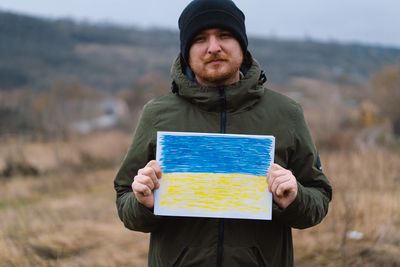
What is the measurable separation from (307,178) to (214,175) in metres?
0.38

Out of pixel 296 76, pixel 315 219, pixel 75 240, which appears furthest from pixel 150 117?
pixel 296 76

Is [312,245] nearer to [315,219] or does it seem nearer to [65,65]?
[315,219]

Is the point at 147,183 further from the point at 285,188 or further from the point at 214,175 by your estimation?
the point at 285,188

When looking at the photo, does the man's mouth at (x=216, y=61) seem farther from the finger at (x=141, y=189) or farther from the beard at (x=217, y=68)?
the finger at (x=141, y=189)

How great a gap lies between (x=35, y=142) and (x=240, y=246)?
1899 centimetres

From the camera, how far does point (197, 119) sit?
162cm

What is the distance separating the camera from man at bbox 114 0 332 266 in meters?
1.56

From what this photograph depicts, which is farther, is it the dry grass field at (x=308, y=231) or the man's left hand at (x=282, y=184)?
the dry grass field at (x=308, y=231)

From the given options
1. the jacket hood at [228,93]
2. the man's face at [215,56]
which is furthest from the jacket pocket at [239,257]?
the man's face at [215,56]

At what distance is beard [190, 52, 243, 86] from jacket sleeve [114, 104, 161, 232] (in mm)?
268

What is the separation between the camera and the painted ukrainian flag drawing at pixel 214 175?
153 centimetres

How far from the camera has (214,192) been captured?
1.56 metres

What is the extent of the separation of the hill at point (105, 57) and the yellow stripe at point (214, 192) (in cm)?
6409

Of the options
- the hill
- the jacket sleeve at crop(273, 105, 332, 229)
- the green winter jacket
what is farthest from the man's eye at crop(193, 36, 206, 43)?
the hill
